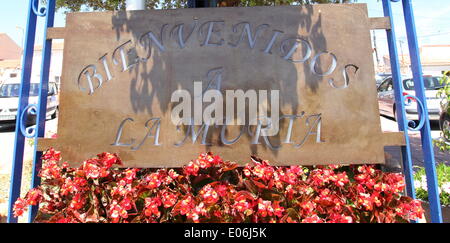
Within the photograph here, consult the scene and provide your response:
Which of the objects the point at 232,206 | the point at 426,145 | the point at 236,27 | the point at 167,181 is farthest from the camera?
the point at 236,27

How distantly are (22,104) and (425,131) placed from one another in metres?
3.63

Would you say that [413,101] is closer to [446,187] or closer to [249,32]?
[446,187]

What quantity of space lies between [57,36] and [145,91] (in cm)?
104

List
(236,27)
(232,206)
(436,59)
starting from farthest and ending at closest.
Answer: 1. (436,59)
2. (236,27)
3. (232,206)

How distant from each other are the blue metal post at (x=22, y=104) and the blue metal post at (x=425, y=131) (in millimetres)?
3493

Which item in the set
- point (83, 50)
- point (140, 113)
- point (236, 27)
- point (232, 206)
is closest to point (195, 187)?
point (232, 206)

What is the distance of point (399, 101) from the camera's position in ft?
8.18

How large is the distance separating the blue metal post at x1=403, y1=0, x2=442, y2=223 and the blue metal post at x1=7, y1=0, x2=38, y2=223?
11.5ft

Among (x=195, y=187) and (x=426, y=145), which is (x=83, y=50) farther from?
(x=426, y=145)

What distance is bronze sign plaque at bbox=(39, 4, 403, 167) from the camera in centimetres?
255

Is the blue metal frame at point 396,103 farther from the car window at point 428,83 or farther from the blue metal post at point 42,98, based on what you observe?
the car window at point 428,83

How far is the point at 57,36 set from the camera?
2703 millimetres

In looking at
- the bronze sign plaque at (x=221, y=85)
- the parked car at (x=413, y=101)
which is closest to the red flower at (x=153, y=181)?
the bronze sign plaque at (x=221, y=85)

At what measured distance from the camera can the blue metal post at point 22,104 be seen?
8.31 feet
